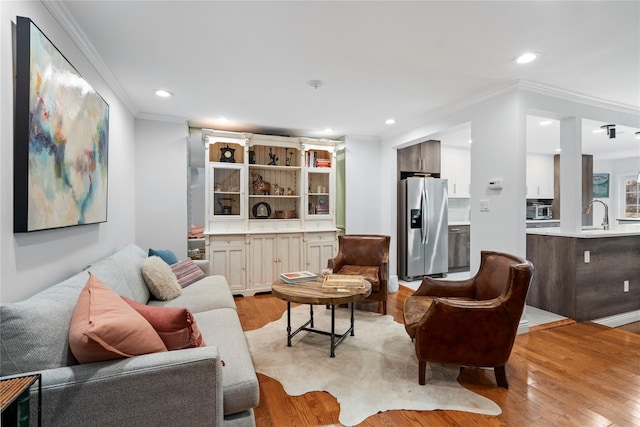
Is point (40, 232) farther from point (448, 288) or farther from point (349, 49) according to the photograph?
point (448, 288)

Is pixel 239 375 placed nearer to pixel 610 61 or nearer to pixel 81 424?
pixel 81 424

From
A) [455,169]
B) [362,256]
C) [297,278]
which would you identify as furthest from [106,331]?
[455,169]

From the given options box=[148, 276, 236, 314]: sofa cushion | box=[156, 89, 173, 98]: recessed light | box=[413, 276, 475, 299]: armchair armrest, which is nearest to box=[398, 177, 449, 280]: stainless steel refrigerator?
box=[413, 276, 475, 299]: armchair armrest

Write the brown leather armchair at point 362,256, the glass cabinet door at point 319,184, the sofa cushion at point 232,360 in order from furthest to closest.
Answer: the glass cabinet door at point 319,184, the brown leather armchair at point 362,256, the sofa cushion at point 232,360

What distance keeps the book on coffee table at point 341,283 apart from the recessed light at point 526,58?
224 centimetres

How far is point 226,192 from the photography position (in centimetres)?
442

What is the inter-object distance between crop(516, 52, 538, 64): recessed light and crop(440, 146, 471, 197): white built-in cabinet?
3.36 m

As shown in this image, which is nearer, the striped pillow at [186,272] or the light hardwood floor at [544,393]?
the light hardwood floor at [544,393]

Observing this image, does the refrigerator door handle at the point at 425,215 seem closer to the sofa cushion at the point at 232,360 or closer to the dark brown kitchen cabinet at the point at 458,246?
the dark brown kitchen cabinet at the point at 458,246


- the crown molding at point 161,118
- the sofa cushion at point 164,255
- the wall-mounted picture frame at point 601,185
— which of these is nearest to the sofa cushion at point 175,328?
the sofa cushion at point 164,255

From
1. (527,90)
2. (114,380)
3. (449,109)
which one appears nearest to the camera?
(114,380)

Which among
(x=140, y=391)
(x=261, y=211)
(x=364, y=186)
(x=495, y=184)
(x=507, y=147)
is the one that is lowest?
(x=140, y=391)

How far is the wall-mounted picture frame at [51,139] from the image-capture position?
1.41m

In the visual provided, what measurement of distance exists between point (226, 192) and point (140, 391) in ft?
11.5
